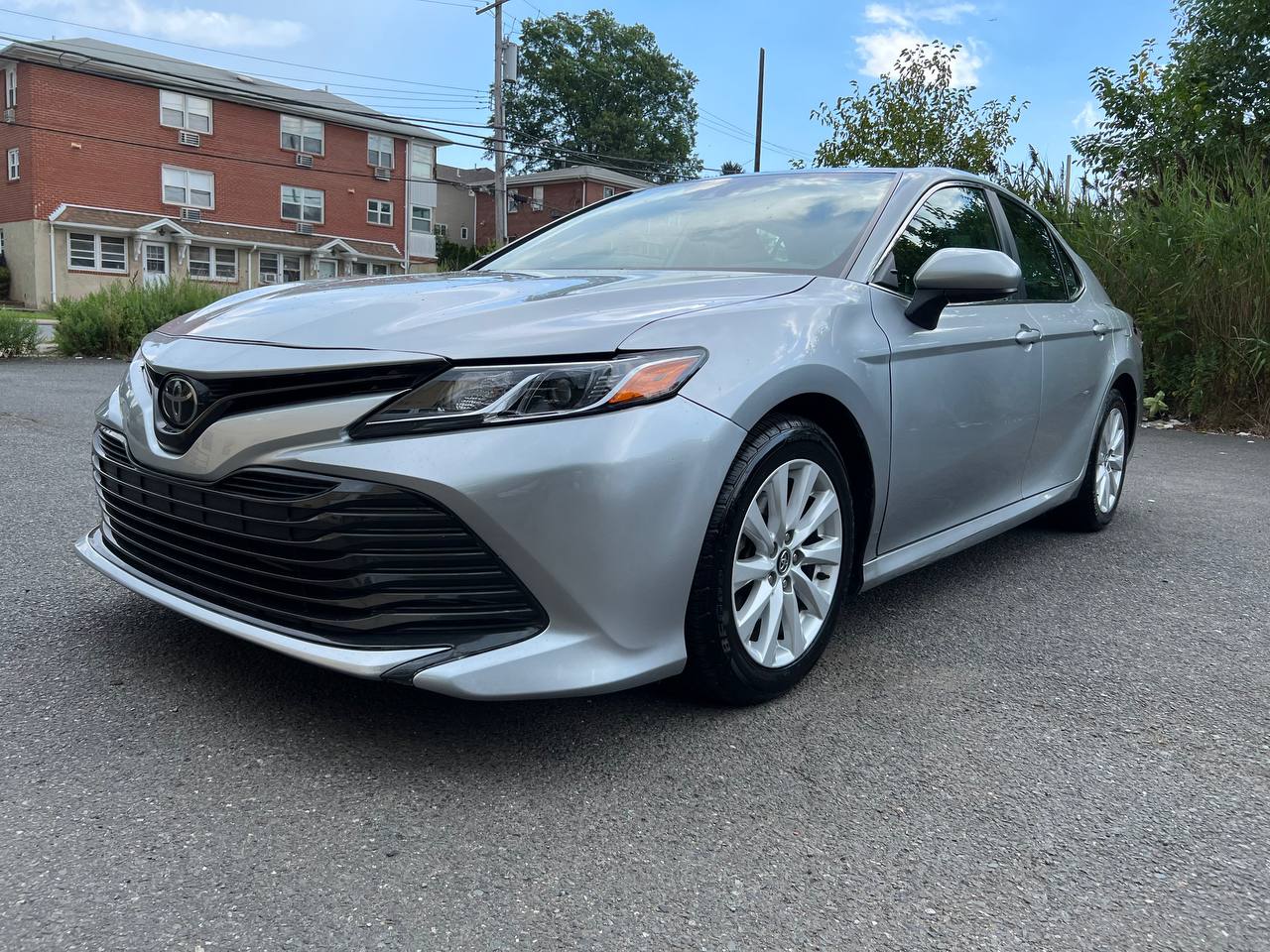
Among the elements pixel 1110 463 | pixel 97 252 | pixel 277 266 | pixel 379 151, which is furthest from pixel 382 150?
pixel 1110 463

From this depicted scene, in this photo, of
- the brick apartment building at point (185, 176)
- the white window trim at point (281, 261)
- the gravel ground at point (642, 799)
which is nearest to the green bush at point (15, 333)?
the gravel ground at point (642, 799)

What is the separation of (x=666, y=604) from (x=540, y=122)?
6219 centimetres

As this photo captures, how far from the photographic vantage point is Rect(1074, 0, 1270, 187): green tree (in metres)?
16.1

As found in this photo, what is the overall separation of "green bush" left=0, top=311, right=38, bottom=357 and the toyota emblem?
13.3 metres

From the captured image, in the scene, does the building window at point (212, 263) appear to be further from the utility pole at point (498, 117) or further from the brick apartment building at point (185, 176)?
the utility pole at point (498, 117)

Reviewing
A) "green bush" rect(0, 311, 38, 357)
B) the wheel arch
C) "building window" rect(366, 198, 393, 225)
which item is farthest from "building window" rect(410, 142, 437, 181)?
the wheel arch

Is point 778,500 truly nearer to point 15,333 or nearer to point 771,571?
point 771,571

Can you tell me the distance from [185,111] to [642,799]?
3747 cm

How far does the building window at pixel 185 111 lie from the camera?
3397cm

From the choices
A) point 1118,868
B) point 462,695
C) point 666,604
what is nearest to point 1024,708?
point 1118,868

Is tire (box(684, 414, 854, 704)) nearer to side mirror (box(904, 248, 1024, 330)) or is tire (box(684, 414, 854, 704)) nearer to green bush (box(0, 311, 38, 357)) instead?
side mirror (box(904, 248, 1024, 330))

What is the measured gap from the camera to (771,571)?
8.68ft

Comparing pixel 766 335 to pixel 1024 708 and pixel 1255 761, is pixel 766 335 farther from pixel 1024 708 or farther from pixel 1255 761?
pixel 1255 761

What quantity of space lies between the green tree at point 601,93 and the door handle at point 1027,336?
187ft
